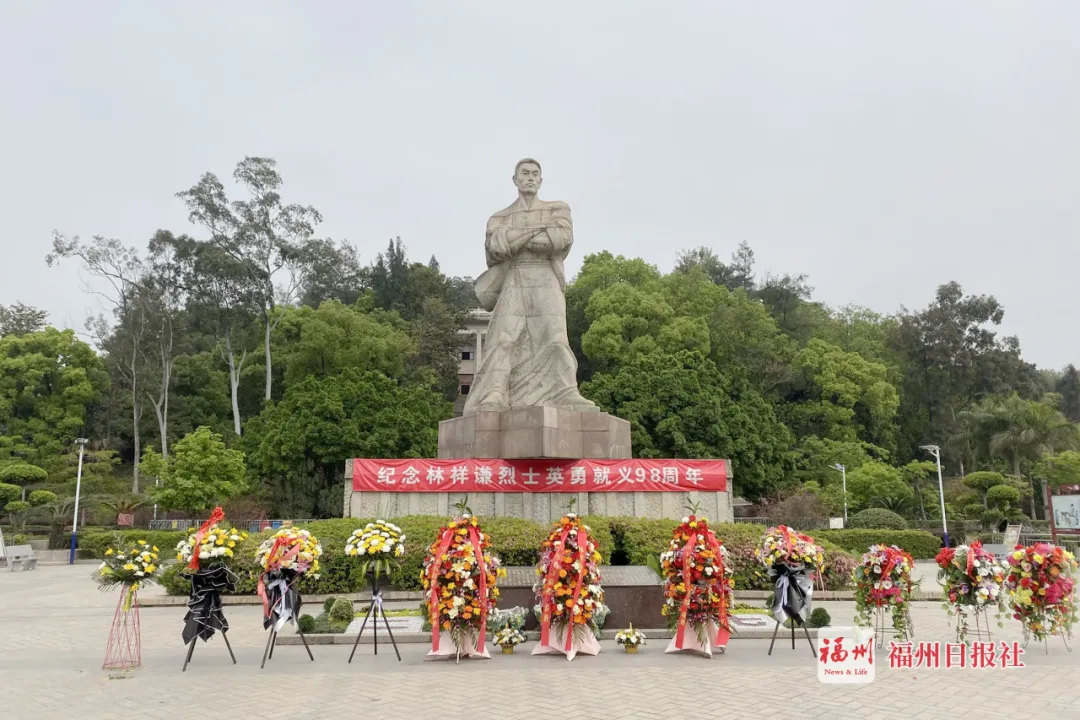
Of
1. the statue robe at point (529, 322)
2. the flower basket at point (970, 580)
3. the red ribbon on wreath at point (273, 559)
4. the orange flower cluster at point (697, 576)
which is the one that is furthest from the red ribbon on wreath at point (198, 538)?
the flower basket at point (970, 580)

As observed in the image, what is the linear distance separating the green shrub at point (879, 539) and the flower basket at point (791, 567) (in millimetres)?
10211

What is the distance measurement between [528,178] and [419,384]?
66.5 ft

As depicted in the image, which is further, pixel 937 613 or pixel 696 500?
pixel 696 500

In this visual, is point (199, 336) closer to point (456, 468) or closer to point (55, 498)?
point (55, 498)

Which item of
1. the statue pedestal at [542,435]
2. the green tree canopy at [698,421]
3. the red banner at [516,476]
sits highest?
the green tree canopy at [698,421]

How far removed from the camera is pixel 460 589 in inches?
252

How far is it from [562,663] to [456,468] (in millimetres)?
A: 5774

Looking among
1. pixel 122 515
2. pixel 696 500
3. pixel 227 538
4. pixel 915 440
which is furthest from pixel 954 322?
pixel 227 538

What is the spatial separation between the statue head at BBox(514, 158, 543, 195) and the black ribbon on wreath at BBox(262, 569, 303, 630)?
8.15m

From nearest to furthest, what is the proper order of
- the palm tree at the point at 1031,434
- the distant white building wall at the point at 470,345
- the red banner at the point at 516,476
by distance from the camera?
the red banner at the point at 516,476 < the palm tree at the point at 1031,434 < the distant white building wall at the point at 470,345

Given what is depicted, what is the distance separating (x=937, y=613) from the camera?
984cm

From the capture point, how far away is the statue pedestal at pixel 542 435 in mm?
11523

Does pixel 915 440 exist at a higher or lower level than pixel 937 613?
higher

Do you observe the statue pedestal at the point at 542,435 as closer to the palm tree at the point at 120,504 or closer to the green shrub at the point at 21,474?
the palm tree at the point at 120,504
